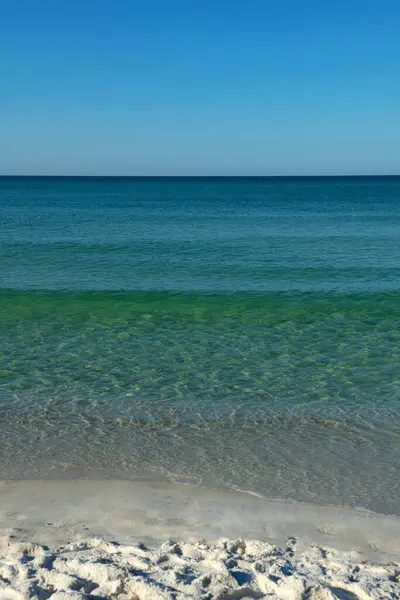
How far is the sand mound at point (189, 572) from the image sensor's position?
4.60m

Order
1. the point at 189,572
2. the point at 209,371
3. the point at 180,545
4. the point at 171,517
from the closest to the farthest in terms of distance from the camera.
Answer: the point at 189,572
the point at 180,545
the point at 171,517
the point at 209,371

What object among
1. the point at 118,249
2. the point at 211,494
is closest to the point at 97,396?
the point at 211,494

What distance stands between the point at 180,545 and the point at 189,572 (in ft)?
1.70

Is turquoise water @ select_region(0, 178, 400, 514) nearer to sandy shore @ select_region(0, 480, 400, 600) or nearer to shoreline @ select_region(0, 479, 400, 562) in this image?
shoreline @ select_region(0, 479, 400, 562)

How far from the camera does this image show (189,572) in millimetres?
4906

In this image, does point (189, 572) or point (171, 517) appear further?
point (171, 517)

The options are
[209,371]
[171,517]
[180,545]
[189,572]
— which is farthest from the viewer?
[209,371]

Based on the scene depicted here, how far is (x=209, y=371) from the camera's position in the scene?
10695 mm

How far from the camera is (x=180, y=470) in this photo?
7.24 meters

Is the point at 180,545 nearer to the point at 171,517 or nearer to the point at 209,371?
the point at 171,517

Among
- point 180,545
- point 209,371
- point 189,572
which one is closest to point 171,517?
point 180,545

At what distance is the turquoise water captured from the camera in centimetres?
739

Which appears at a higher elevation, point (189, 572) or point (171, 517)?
point (189, 572)

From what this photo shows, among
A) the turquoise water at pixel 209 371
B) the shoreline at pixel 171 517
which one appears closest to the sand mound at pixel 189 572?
the shoreline at pixel 171 517
